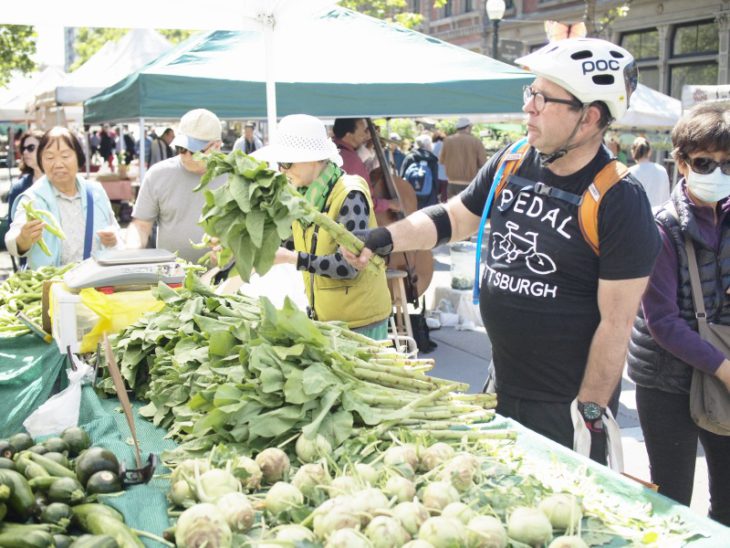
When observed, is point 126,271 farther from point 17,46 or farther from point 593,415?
point 17,46

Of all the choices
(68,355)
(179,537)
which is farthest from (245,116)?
(179,537)

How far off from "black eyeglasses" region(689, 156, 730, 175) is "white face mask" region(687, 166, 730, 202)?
0.04ft

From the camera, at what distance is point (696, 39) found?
22.2 m

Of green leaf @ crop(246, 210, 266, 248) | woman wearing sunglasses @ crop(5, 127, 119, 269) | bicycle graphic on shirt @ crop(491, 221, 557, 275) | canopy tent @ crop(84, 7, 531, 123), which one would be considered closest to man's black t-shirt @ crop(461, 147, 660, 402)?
bicycle graphic on shirt @ crop(491, 221, 557, 275)

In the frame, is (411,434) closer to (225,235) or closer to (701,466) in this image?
(225,235)

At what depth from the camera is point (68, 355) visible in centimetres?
326

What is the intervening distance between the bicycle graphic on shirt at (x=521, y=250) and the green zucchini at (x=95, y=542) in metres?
1.64

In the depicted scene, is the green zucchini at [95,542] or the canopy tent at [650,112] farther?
the canopy tent at [650,112]

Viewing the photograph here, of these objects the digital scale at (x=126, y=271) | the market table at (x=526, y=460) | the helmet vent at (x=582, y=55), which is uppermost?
the helmet vent at (x=582, y=55)

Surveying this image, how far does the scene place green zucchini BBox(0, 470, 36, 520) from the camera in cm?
181

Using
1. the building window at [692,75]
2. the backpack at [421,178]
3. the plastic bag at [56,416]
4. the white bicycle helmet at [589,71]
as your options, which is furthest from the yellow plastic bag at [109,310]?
the building window at [692,75]

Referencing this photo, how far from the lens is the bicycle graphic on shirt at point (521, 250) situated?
2.67 m

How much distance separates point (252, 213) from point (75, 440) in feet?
2.87

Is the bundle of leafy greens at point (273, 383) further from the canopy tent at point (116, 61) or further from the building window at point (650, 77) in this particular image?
the building window at point (650, 77)
